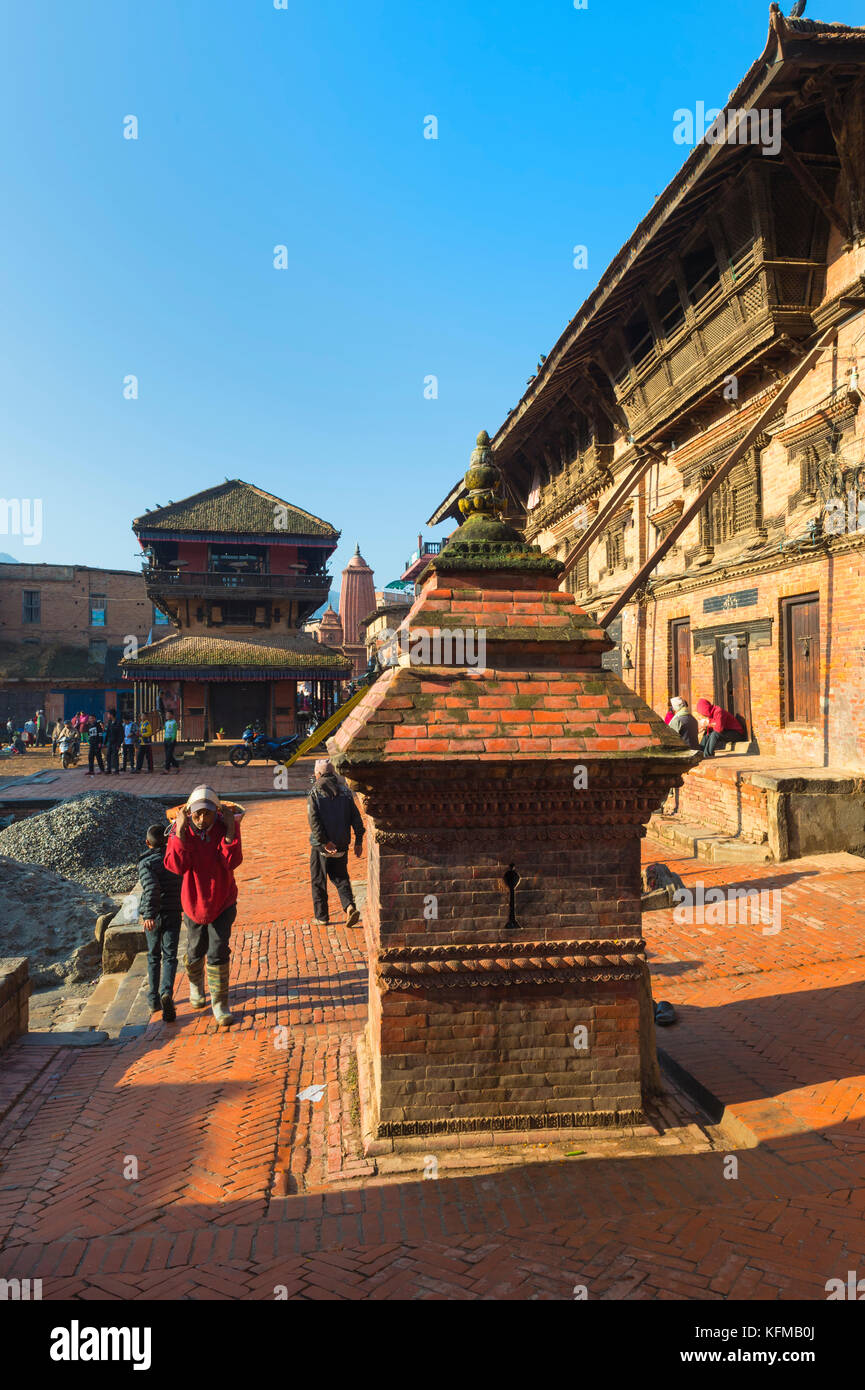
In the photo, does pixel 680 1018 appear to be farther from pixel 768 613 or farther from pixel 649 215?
pixel 649 215

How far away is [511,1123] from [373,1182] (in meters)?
0.77

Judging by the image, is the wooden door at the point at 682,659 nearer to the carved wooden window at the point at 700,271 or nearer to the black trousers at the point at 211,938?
the carved wooden window at the point at 700,271

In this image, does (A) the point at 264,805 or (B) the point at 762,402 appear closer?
(B) the point at 762,402

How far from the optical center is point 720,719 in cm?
1349

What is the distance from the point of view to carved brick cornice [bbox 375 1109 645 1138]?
12.8ft

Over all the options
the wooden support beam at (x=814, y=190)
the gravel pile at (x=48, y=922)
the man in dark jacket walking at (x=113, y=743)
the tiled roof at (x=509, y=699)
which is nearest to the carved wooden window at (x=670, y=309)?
the wooden support beam at (x=814, y=190)

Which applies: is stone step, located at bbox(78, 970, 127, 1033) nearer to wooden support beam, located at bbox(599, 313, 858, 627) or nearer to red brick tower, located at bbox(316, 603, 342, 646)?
wooden support beam, located at bbox(599, 313, 858, 627)

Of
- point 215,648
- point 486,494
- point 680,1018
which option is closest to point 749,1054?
point 680,1018

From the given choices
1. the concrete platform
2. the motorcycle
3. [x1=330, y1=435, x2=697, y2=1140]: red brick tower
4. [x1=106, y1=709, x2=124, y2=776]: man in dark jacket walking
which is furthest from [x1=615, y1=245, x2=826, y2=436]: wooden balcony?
[x1=106, y1=709, x2=124, y2=776]: man in dark jacket walking

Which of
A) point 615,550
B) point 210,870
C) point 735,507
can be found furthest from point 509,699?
point 615,550

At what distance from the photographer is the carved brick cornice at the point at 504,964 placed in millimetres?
3869

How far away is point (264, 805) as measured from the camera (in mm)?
18203

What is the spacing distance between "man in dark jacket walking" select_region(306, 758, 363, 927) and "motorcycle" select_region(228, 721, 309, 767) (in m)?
18.8
